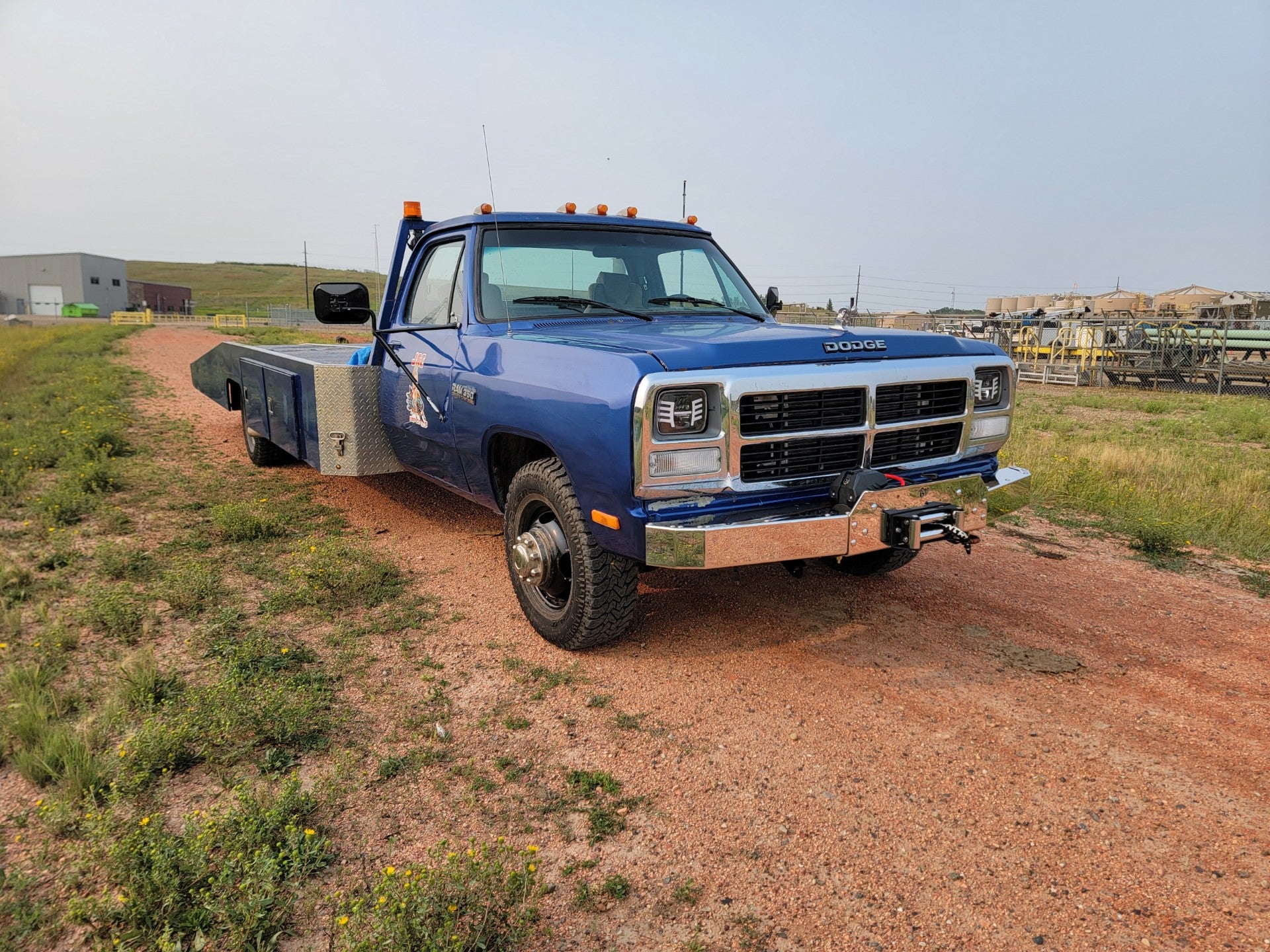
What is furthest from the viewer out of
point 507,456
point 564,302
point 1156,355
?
point 1156,355

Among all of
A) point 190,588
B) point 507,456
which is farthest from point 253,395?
point 507,456

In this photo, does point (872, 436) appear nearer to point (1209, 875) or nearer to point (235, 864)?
point (1209, 875)

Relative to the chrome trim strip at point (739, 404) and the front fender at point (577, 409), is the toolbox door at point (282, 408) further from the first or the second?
the chrome trim strip at point (739, 404)

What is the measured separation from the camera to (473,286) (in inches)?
175

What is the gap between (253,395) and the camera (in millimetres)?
6805

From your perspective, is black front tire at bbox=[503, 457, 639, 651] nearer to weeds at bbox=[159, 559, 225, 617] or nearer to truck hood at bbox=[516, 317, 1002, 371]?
truck hood at bbox=[516, 317, 1002, 371]

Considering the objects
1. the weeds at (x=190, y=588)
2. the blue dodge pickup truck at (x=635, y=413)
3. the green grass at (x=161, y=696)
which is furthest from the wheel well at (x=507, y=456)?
the weeds at (x=190, y=588)

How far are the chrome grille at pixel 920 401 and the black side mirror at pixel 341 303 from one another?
2.93m

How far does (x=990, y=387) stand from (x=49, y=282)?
292 feet

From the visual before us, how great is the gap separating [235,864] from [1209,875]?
2.77m

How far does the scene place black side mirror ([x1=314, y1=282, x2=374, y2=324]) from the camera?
466 cm

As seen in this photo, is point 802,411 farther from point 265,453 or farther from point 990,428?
point 265,453

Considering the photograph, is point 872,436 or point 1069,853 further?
point 872,436

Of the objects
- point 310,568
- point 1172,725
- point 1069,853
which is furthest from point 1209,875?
point 310,568
